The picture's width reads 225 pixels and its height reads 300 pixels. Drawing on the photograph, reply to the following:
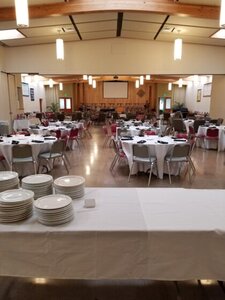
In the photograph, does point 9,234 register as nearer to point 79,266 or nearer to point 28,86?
point 79,266

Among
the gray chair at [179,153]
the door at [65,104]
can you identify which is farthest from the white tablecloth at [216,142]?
the door at [65,104]

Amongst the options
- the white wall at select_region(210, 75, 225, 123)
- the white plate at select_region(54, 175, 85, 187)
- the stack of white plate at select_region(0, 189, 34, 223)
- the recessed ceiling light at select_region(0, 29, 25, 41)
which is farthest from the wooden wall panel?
the stack of white plate at select_region(0, 189, 34, 223)

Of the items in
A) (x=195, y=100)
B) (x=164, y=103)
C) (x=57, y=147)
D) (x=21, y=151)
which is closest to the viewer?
(x=21, y=151)

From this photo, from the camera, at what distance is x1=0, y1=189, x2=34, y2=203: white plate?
1.55 metres

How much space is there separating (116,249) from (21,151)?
368 cm

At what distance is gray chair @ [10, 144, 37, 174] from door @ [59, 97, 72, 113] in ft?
55.8

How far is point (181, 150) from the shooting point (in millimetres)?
4773

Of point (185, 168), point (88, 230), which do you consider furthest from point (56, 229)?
point (185, 168)

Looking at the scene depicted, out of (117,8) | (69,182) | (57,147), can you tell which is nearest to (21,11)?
(57,147)

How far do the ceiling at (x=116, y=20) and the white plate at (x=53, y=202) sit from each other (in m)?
5.86

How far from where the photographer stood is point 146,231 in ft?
4.81

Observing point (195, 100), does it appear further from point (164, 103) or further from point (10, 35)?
point (10, 35)

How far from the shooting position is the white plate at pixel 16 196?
1.55 metres

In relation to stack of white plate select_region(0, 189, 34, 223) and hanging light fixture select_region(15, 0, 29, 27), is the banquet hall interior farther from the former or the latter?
hanging light fixture select_region(15, 0, 29, 27)
